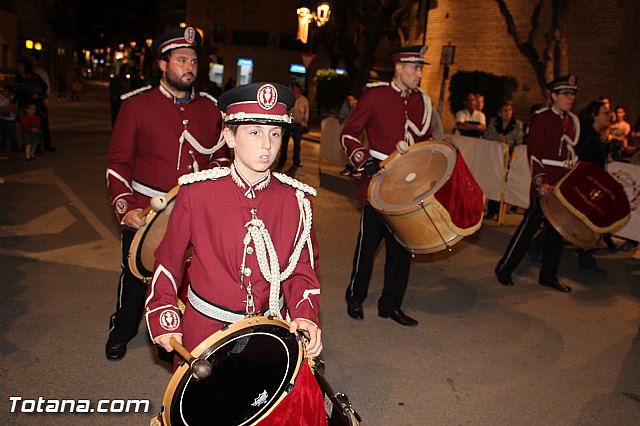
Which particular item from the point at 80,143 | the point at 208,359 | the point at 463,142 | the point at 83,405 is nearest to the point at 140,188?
the point at 83,405

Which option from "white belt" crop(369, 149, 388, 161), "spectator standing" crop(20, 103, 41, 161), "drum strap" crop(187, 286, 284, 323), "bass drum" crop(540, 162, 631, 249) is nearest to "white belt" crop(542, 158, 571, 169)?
"bass drum" crop(540, 162, 631, 249)

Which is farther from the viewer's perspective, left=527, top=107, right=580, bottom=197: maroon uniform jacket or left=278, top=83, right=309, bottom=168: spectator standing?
left=278, top=83, right=309, bottom=168: spectator standing

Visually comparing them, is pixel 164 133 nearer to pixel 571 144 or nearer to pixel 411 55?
pixel 411 55

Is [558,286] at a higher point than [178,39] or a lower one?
lower

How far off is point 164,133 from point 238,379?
240 centimetres

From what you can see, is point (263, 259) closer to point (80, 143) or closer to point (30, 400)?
point (30, 400)

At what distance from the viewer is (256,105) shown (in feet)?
8.38

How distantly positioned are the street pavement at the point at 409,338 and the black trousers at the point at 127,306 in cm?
19

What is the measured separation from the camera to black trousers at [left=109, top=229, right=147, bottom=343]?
4.59 m

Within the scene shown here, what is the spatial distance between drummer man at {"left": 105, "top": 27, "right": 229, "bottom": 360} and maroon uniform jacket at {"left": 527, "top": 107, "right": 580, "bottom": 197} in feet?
12.8

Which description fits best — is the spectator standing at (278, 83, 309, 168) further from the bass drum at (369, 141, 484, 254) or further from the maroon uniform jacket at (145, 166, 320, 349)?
the maroon uniform jacket at (145, 166, 320, 349)

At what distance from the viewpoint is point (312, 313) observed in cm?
267

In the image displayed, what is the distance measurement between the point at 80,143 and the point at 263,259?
50.5 feet

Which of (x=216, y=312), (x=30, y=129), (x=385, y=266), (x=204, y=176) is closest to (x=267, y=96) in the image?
(x=204, y=176)
